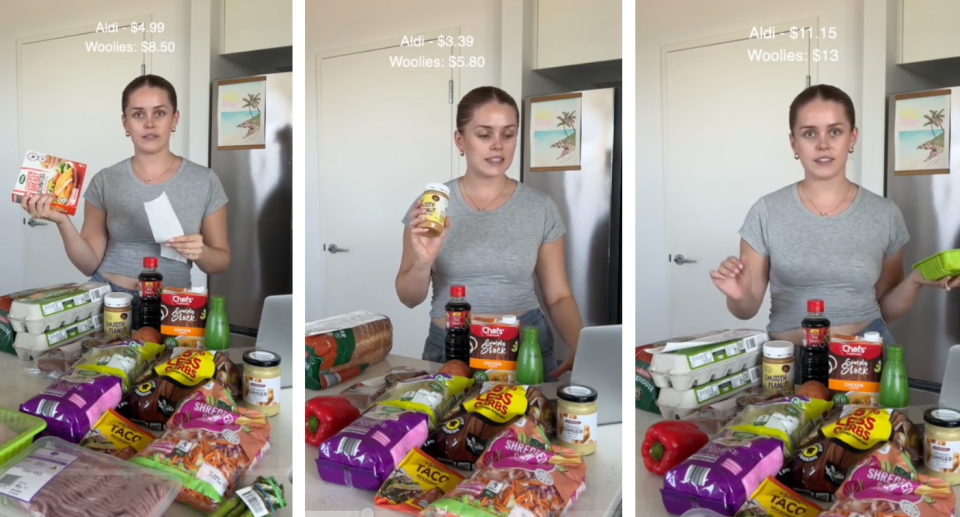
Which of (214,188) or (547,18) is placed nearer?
(547,18)

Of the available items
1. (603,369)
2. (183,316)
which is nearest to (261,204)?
(183,316)

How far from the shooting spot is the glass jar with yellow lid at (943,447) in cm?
104

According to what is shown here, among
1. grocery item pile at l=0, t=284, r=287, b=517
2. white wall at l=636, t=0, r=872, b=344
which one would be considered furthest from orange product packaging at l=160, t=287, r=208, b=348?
white wall at l=636, t=0, r=872, b=344

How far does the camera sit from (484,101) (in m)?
1.25

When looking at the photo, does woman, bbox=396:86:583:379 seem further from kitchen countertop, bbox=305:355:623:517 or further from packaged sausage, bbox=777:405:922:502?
packaged sausage, bbox=777:405:922:502

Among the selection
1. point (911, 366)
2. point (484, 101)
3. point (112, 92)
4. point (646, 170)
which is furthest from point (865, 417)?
point (112, 92)

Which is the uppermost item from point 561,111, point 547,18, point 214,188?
point 547,18

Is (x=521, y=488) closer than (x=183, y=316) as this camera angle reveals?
Yes

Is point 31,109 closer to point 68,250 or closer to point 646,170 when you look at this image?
point 68,250

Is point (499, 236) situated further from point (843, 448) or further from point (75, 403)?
point (75, 403)

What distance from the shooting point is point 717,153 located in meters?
1.22

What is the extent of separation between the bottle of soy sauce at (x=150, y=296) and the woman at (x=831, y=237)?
3.28ft

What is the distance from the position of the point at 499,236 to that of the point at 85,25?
2.63 feet

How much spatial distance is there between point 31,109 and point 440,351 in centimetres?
82
